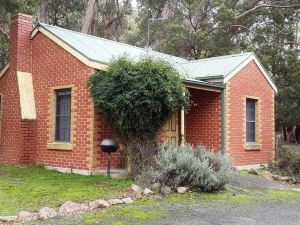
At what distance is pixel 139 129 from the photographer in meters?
10.7

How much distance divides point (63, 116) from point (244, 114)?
6.76m

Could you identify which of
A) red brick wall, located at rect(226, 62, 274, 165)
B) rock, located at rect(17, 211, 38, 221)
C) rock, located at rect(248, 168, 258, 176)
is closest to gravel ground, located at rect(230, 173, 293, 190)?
rock, located at rect(248, 168, 258, 176)

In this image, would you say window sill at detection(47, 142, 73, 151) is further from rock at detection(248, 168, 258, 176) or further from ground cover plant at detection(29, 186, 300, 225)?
rock at detection(248, 168, 258, 176)

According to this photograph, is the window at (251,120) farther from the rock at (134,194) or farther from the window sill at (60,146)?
the rock at (134,194)

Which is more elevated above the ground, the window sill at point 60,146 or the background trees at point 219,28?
the background trees at point 219,28

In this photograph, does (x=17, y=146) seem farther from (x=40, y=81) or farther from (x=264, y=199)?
(x=264, y=199)

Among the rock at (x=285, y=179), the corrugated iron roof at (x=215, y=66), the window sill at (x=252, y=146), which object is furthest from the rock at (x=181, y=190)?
the window sill at (x=252, y=146)

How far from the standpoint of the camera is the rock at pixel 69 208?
23.1ft

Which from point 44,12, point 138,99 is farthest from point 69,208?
point 44,12

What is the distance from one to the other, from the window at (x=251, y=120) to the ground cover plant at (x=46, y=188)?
6.88 metres

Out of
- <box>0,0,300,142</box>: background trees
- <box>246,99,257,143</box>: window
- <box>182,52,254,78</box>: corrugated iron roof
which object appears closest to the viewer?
<box>182,52,254,78</box>: corrugated iron roof

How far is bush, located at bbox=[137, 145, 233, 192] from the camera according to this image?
30.9ft

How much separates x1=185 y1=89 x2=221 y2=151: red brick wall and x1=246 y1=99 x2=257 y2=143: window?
1794 millimetres

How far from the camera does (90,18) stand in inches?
1034
